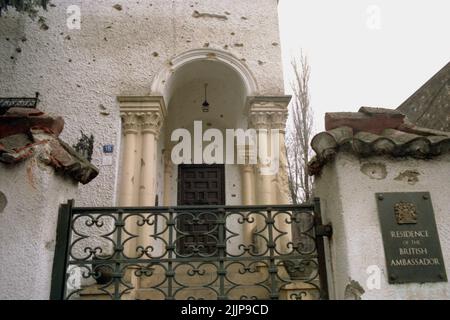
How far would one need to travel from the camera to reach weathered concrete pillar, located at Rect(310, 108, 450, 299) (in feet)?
7.40

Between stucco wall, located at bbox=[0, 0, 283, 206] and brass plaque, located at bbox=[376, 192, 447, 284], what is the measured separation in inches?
176

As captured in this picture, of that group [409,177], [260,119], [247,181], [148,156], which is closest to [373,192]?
[409,177]

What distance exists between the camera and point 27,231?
2328 millimetres

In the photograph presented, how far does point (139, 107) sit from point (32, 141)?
3887 millimetres

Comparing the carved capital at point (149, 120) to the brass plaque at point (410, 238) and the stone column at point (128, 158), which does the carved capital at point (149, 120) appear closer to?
the stone column at point (128, 158)

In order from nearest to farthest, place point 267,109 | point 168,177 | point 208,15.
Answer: point 267,109 → point 208,15 → point 168,177

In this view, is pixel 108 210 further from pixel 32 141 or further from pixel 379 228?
pixel 379 228

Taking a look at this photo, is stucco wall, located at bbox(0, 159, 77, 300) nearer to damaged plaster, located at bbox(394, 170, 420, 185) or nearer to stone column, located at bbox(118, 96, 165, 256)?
damaged plaster, located at bbox(394, 170, 420, 185)

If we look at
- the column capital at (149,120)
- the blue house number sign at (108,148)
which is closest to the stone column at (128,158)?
the column capital at (149,120)

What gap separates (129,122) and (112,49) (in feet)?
4.84

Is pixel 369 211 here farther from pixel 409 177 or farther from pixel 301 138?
pixel 301 138

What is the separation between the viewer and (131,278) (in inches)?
206

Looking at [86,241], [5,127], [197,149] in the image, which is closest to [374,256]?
[5,127]
